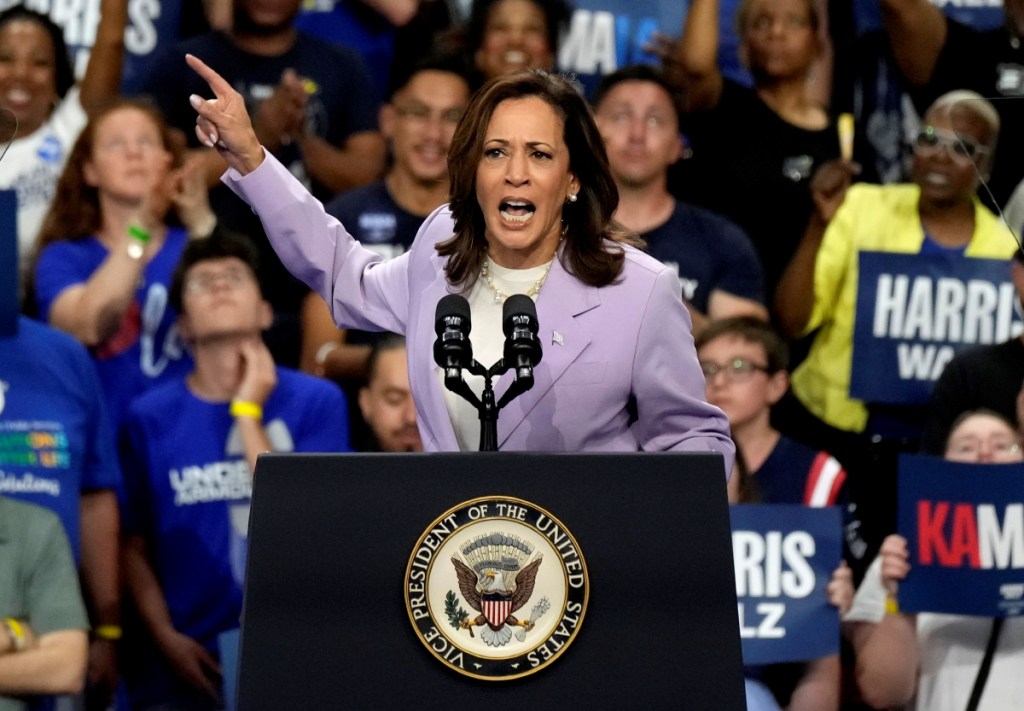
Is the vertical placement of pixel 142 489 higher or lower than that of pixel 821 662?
higher

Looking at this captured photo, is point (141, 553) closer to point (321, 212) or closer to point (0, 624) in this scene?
point (0, 624)

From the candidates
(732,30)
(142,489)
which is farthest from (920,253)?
(142,489)

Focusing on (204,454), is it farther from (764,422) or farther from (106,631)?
(764,422)

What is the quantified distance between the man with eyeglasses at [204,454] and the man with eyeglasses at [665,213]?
3.63 ft

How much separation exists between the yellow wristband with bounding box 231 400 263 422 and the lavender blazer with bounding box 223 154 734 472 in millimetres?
1839

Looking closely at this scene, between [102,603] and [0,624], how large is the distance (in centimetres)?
48

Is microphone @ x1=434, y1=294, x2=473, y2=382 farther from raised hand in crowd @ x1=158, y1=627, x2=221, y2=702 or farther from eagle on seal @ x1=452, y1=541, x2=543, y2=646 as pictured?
raised hand in crowd @ x1=158, y1=627, x2=221, y2=702

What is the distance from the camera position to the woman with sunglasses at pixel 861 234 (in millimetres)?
5023

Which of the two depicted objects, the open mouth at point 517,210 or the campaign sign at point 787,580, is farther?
the campaign sign at point 787,580

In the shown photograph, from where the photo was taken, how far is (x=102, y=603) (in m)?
4.25

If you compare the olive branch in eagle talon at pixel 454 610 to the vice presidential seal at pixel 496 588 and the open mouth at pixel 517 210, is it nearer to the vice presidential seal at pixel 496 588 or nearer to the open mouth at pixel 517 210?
the vice presidential seal at pixel 496 588

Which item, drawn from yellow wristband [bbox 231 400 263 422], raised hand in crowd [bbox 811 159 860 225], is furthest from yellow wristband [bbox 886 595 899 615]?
yellow wristband [bbox 231 400 263 422]

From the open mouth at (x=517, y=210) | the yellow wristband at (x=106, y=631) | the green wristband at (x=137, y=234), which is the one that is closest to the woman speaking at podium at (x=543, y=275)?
the open mouth at (x=517, y=210)

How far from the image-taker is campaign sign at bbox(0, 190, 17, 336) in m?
3.75
